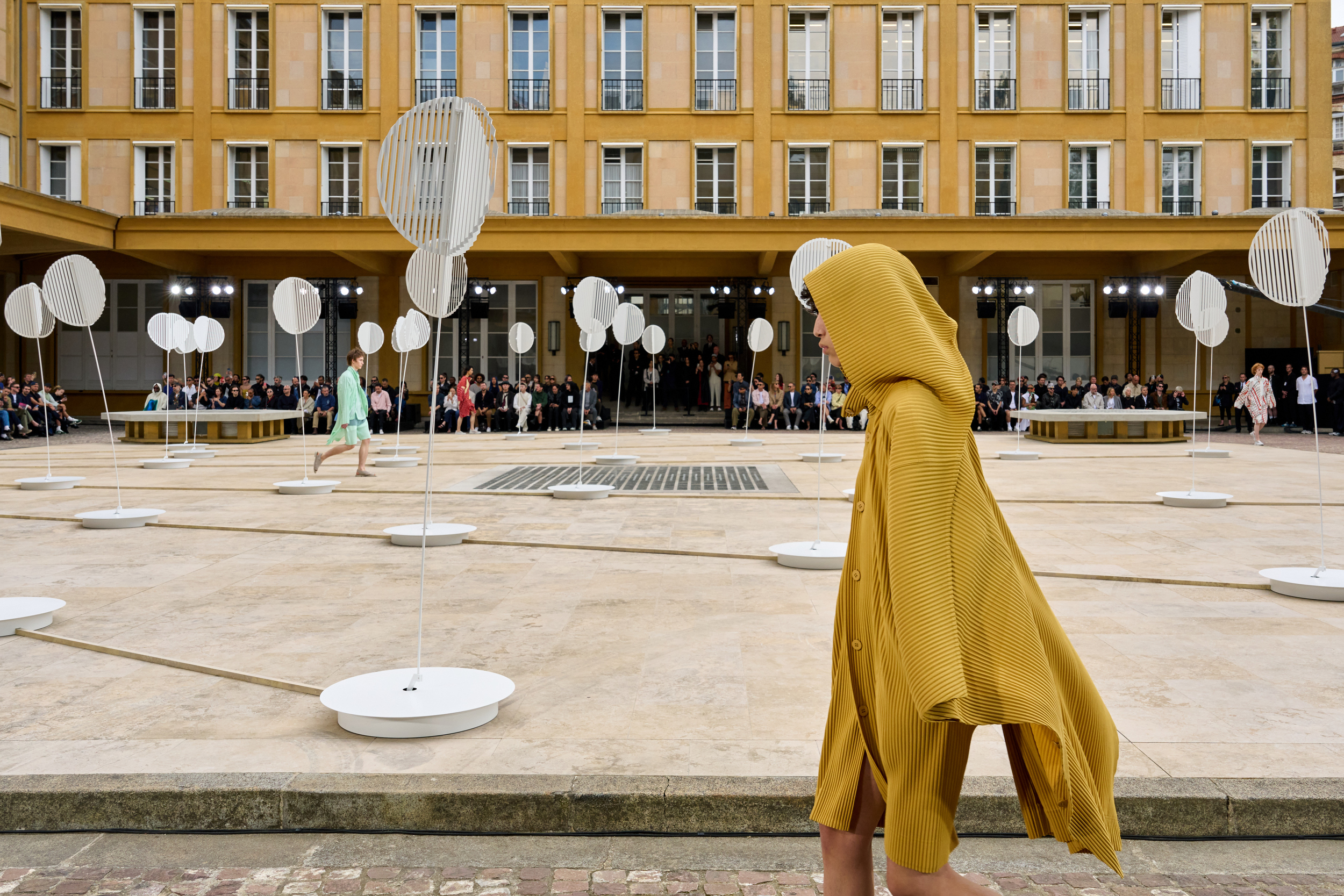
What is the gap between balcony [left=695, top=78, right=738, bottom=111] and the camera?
2956cm

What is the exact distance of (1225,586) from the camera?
6523mm

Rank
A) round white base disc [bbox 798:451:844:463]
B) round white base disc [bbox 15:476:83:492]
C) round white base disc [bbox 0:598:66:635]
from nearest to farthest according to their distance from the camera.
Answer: round white base disc [bbox 0:598:66:635], round white base disc [bbox 15:476:83:492], round white base disc [bbox 798:451:844:463]

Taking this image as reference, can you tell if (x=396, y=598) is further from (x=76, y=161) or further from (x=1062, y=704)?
(x=76, y=161)

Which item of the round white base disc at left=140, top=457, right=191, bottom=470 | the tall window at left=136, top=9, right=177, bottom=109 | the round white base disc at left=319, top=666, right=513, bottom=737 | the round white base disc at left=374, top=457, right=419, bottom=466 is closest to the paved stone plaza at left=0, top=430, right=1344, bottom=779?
the round white base disc at left=319, top=666, right=513, bottom=737

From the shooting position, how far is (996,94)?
29.4m

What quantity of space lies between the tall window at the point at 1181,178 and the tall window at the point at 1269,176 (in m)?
1.48

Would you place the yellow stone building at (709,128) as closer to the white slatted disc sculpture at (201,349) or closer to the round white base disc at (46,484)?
the white slatted disc sculpture at (201,349)

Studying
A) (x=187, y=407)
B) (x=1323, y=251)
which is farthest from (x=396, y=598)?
(x=187, y=407)

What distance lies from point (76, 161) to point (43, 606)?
28332 millimetres

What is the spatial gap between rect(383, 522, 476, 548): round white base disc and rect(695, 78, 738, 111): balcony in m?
23.3

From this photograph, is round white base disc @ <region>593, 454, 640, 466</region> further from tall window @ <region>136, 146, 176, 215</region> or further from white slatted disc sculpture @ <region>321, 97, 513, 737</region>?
tall window @ <region>136, 146, 176, 215</region>

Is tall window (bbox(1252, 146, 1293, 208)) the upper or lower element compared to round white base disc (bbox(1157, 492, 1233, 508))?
upper

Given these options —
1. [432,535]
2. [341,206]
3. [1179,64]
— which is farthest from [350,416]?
[1179,64]

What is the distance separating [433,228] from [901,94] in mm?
27369
